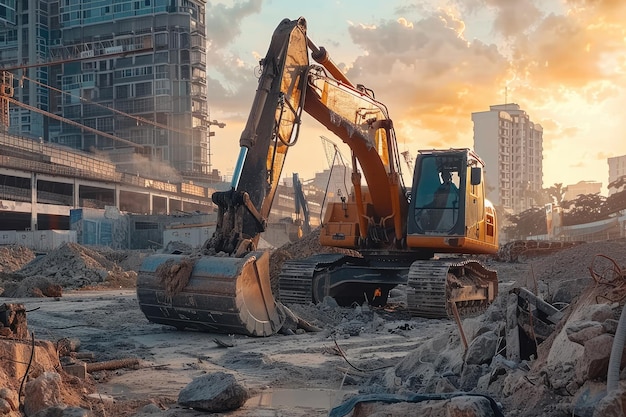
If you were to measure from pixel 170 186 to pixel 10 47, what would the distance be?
40.8 metres

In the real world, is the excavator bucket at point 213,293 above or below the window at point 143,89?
below

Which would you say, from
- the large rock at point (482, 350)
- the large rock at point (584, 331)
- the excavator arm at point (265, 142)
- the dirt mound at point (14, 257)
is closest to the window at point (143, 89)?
the dirt mound at point (14, 257)

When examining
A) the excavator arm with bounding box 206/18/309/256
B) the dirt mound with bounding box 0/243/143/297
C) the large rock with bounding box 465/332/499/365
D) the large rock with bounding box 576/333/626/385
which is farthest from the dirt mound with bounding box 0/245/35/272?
the large rock with bounding box 576/333/626/385

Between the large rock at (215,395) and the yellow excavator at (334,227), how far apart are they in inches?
123

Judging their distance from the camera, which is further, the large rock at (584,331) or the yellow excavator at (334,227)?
the yellow excavator at (334,227)

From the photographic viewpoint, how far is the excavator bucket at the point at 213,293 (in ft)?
31.4

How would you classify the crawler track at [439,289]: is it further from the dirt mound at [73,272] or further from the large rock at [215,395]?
the dirt mound at [73,272]

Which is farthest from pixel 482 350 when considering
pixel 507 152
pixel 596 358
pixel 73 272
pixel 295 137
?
pixel 507 152

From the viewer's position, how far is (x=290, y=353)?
9.11 m

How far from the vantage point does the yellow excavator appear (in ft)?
32.4

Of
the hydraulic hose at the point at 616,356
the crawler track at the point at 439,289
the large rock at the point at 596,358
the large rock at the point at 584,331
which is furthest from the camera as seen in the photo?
the crawler track at the point at 439,289

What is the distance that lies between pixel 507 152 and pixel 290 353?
12000 centimetres

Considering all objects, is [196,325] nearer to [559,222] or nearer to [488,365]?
[488,365]

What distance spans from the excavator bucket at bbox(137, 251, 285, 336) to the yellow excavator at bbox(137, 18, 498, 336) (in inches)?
0.6
